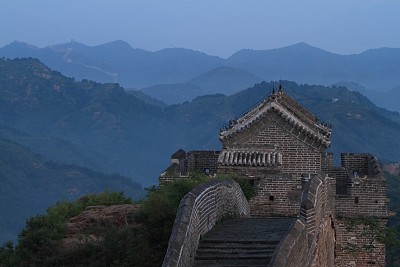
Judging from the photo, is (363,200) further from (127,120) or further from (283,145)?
(127,120)

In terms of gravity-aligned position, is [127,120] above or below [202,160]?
above

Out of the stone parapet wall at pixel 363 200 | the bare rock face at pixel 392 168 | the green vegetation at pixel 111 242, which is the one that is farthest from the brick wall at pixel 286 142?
the bare rock face at pixel 392 168

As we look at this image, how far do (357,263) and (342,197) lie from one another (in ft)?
6.62

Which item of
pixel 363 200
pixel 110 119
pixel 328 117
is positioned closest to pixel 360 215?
pixel 363 200

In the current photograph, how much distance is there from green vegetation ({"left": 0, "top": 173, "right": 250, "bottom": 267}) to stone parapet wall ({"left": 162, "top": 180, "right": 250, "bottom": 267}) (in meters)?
1.61

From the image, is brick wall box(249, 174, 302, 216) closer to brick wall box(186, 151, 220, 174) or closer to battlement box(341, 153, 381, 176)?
battlement box(341, 153, 381, 176)

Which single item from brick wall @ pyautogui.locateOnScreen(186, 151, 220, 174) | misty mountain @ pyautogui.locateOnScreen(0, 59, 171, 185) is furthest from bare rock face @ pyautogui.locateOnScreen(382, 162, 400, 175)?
misty mountain @ pyautogui.locateOnScreen(0, 59, 171, 185)

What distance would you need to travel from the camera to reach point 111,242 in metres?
13.9

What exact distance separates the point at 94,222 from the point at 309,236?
8.26 meters

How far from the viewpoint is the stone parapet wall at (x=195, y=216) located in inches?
330

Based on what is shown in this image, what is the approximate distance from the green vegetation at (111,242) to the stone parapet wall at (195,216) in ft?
5.30

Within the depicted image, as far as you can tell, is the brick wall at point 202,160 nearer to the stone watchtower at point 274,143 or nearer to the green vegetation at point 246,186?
the stone watchtower at point 274,143

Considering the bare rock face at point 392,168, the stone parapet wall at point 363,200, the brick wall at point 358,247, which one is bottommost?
the brick wall at point 358,247

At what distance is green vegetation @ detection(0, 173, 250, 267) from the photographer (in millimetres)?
13000
